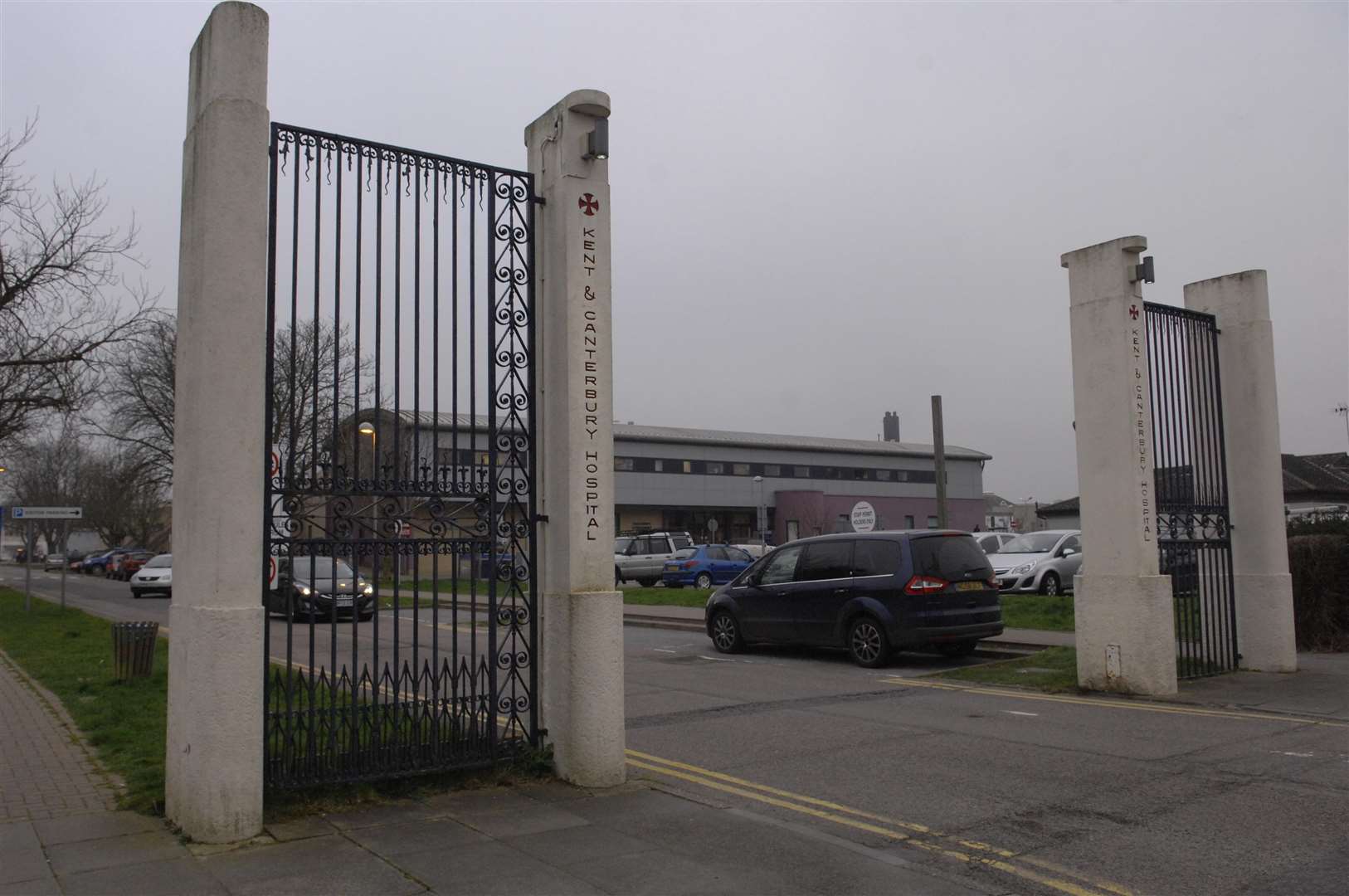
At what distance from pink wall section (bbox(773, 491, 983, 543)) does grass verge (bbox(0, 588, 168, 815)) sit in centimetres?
4431

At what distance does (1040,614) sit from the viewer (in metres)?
18.5

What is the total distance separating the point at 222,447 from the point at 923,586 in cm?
978

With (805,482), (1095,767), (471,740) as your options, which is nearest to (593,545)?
(471,740)

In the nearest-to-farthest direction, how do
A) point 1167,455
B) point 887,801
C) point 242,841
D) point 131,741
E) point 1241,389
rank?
point 242,841 → point 887,801 → point 131,741 → point 1167,455 → point 1241,389

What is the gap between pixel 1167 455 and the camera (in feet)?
38.5

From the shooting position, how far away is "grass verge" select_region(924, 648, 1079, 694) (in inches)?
469

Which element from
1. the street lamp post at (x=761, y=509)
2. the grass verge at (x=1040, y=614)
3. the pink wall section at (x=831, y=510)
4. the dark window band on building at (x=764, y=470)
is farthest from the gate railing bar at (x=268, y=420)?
the pink wall section at (x=831, y=510)

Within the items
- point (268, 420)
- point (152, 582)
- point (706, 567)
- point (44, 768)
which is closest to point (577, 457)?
point (268, 420)

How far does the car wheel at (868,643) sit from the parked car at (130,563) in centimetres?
4691

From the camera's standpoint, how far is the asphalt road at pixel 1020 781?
5488mm

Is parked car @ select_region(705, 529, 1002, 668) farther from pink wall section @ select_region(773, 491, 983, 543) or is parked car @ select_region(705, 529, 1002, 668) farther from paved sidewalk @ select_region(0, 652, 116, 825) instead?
pink wall section @ select_region(773, 491, 983, 543)

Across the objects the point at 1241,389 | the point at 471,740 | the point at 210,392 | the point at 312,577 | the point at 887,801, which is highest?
the point at 1241,389

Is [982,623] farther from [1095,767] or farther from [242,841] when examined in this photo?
[242,841]

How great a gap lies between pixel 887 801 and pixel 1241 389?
8607mm
